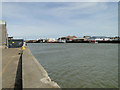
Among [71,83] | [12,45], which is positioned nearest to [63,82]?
[71,83]

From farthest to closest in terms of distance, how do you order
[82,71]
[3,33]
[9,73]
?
[3,33]
[82,71]
[9,73]

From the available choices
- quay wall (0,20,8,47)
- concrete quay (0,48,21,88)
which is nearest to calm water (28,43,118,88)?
concrete quay (0,48,21,88)

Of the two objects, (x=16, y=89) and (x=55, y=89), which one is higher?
(x=55, y=89)

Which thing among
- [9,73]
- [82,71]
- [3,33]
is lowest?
[82,71]

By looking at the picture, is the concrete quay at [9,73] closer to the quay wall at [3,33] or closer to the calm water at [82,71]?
the calm water at [82,71]

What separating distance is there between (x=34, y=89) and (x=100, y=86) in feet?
18.5

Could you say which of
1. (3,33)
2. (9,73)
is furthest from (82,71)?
(3,33)

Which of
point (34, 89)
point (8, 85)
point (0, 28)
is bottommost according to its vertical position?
point (8, 85)

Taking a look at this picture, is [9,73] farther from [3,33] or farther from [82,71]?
[3,33]

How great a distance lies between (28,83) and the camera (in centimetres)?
444

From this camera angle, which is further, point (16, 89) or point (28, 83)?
point (16, 89)

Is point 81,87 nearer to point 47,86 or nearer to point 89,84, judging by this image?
point 89,84

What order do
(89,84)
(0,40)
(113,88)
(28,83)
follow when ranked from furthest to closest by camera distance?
(0,40)
(89,84)
(113,88)
(28,83)

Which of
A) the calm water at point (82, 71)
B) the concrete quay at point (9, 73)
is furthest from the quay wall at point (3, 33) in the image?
the concrete quay at point (9, 73)
